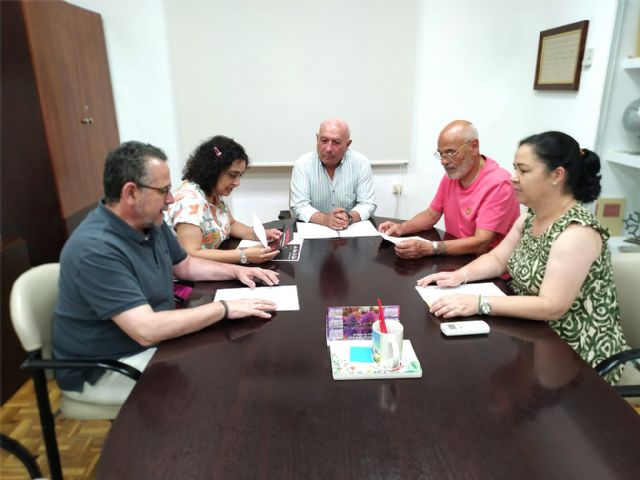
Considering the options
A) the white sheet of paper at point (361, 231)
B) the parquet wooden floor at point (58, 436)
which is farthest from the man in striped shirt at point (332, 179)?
the parquet wooden floor at point (58, 436)

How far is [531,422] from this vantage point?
0.96 metres

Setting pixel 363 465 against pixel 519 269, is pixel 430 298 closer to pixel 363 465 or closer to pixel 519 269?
pixel 519 269

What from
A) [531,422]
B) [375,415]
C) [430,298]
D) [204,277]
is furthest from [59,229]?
[531,422]

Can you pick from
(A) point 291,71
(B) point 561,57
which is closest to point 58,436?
(A) point 291,71

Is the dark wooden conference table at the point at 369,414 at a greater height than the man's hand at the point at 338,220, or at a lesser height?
lesser

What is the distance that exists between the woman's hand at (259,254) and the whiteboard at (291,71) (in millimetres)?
1879

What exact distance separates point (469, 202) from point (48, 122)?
2423 millimetres

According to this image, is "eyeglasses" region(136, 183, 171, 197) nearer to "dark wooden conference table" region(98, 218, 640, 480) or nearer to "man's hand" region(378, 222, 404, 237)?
"dark wooden conference table" region(98, 218, 640, 480)

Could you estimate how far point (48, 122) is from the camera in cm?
263

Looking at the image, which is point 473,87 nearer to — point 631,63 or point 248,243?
point 631,63

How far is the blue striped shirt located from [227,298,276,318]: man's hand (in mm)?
1392

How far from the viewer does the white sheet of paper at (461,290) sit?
1.57 meters

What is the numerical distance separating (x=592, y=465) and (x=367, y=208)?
6.47ft

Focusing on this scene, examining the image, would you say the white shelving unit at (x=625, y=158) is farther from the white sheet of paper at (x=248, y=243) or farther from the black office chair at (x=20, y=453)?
the black office chair at (x=20, y=453)
